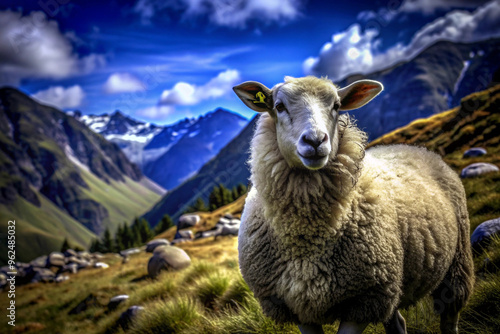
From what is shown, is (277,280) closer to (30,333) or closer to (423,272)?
(423,272)

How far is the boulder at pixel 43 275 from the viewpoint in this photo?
28125 millimetres

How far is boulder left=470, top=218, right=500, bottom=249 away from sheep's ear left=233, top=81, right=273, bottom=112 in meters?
4.86

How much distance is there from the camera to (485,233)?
17.9ft

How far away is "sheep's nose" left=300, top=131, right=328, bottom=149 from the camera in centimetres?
274

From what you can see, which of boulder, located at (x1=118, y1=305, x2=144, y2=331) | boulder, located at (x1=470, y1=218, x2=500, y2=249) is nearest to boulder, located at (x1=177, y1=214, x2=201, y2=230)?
boulder, located at (x1=118, y1=305, x2=144, y2=331)

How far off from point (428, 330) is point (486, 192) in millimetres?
6579

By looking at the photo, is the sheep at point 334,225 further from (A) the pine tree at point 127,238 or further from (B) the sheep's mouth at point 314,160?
(A) the pine tree at point 127,238

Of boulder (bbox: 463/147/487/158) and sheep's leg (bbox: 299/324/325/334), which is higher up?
boulder (bbox: 463/147/487/158)

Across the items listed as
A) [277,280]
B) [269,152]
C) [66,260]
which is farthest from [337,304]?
[66,260]

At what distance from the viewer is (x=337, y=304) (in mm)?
2973

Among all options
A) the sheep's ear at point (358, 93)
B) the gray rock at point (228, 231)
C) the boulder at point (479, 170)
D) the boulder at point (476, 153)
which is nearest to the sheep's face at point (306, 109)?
the sheep's ear at point (358, 93)

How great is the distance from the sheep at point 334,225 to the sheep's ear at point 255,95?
1 centimetres

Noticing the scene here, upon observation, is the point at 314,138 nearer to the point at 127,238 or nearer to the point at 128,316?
the point at 128,316

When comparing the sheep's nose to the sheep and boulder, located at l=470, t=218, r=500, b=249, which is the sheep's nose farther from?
boulder, located at l=470, t=218, r=500, b=249
